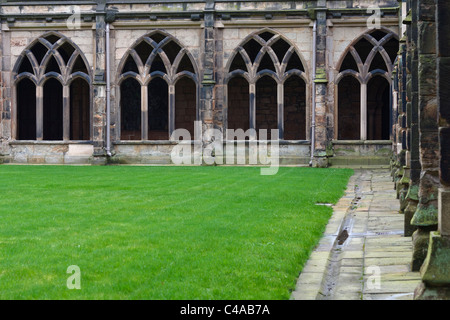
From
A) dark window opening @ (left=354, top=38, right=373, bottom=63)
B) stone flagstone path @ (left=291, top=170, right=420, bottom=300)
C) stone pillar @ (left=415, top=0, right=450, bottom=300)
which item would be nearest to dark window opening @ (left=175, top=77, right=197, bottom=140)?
dark window opening @ (left=354, top=38, right=373, bottom=63)

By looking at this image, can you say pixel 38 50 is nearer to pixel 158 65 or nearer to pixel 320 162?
pixel 158 65

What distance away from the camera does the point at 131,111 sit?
26.9 m

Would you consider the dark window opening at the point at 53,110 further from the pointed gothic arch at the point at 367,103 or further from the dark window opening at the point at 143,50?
the pointed gothic arch at the point at 367,103

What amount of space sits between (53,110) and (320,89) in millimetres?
11008

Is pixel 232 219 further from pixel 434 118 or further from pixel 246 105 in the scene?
pixel 246 105

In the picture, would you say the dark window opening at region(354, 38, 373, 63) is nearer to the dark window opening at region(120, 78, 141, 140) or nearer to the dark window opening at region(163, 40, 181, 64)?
the dark window opening at region(163, 40, 181, 64)

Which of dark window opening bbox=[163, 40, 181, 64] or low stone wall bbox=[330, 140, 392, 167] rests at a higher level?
dark window opening bbox=[163, 40, 181, 64]

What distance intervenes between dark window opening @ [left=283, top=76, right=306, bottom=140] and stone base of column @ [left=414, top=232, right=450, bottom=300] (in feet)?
71.0

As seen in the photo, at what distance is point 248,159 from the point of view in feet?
69.5

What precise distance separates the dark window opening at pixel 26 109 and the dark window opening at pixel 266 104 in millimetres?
8352

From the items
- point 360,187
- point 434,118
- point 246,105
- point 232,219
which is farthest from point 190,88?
point 434,118

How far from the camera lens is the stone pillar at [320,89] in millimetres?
20453

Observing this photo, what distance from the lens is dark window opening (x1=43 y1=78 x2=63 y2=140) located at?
85.7ft
